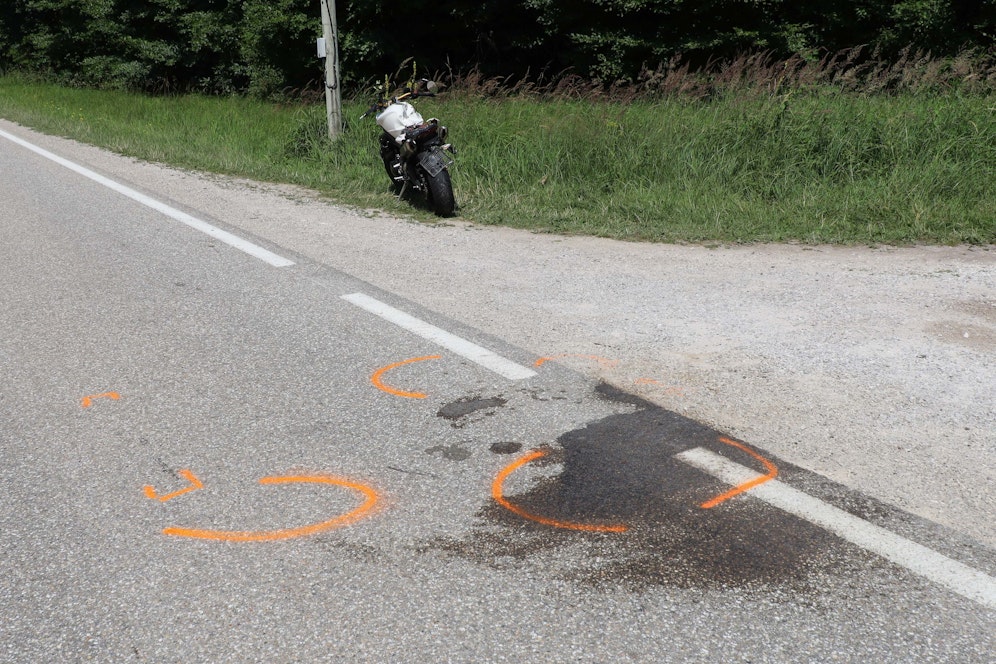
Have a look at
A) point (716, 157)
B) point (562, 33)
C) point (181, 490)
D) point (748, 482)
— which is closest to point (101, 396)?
point (181, 490)

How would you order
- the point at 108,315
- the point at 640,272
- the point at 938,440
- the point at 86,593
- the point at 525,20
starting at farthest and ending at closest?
1. the point at 525,20
2. the point at 640,272
3. the point at 108,315
4. the point at 938,440
5. the point at 86,593

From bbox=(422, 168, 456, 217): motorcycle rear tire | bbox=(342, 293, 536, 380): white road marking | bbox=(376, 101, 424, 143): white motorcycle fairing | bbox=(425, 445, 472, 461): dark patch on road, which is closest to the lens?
bbox=(425, 445, 472, 461): dark patch on road

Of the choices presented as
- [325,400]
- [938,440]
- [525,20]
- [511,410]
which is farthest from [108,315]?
[525,20]

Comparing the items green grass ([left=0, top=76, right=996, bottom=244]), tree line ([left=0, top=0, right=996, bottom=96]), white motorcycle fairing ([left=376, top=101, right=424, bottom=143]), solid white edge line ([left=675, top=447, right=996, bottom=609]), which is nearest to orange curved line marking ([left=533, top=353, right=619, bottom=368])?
solid white edge line ([left=675, top=447, right=996, bottom=609])

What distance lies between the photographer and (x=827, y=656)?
2400 millimetres

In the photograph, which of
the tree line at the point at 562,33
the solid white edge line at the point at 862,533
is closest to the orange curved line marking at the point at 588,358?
the solid white edge line at the point at 862,533

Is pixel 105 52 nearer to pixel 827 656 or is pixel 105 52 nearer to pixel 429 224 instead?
pixel 429 224

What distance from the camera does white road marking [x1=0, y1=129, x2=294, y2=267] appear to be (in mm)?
6836

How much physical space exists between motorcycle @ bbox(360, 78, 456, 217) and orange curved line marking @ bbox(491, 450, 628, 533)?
516 centimetres

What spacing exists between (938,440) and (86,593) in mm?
3187

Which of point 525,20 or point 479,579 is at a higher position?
point 525,20

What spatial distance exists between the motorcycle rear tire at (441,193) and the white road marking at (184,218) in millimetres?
1847

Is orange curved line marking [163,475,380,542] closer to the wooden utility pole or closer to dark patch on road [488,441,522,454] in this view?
dark patch on road [488,441,522,454]

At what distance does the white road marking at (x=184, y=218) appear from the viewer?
684 cm
